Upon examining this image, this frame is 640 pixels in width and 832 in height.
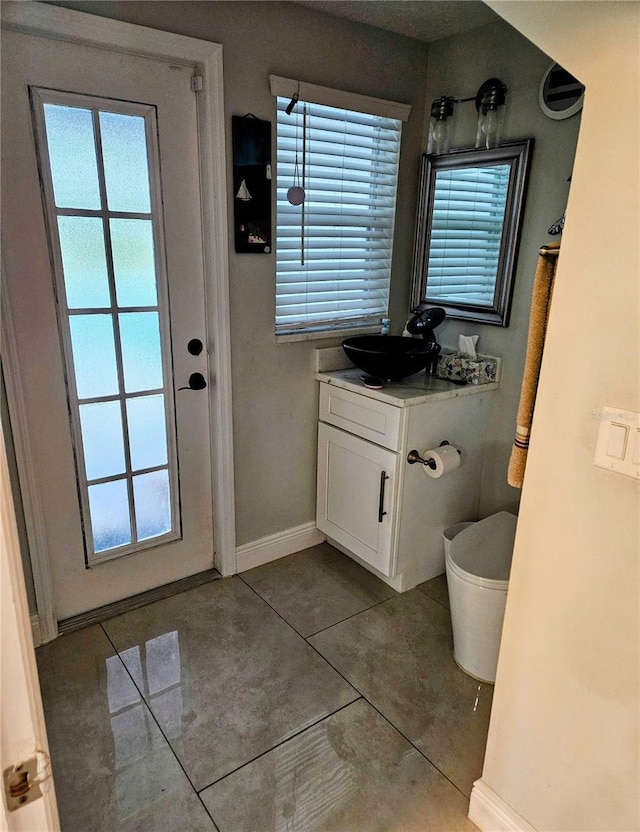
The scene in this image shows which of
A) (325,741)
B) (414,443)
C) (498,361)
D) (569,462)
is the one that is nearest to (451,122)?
(498,361)

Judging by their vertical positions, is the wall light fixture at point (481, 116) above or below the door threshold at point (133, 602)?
above

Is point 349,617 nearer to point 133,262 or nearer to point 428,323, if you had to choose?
point 428,323

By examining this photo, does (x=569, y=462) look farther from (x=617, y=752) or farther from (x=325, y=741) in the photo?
(x=325, y=741)

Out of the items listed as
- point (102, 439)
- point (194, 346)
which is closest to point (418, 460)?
point (194, 346)

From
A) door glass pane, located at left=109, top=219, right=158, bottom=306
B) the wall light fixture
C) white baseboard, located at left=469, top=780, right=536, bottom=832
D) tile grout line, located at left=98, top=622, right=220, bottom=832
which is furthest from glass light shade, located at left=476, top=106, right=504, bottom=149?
tile grout line, located at left=98, top=622, right=220, bottom=832

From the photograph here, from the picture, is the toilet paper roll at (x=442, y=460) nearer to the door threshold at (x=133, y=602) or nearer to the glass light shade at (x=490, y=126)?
the door threshold at (x=133, y=602)

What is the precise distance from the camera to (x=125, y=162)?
203 centimetres

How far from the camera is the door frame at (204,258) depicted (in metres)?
1.79

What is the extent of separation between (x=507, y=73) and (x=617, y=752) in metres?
2.47

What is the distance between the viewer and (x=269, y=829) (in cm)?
153

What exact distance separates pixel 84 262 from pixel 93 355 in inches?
13.6

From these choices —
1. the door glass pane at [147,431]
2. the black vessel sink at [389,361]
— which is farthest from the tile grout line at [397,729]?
the black vessel sink at [389,361]

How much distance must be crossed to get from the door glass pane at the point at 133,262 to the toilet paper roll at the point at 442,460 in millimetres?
1310

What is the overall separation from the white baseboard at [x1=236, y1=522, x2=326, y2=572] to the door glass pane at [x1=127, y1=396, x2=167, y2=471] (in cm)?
64
